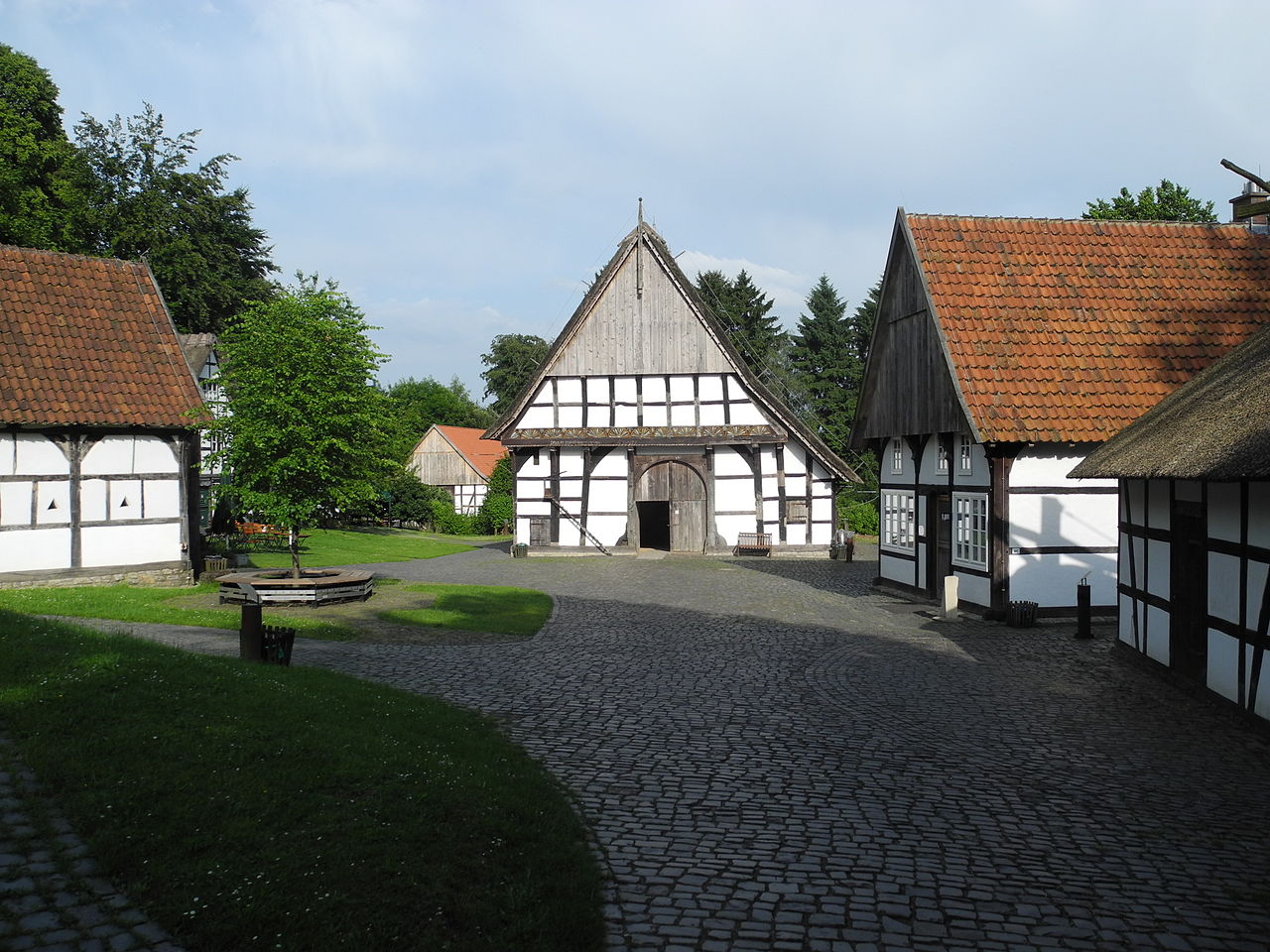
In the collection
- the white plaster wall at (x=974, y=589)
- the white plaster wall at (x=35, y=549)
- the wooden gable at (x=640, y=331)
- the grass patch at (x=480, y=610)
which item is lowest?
the grass patch at (x=480, y=610)

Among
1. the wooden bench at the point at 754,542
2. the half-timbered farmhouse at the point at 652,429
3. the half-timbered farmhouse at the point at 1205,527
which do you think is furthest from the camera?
the half-timbered farmhouse at the point at 652,429

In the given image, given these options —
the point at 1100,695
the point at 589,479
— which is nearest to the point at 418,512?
the point at 589,479

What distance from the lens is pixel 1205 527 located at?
1200cm

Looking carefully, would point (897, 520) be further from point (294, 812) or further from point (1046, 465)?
point (294, 812)

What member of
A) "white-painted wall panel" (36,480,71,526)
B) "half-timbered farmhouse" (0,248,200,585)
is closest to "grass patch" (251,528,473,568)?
"half-timbered farmhouse" (0,248,200,585)

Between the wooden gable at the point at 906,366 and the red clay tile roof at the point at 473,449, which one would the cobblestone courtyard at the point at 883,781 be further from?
the red clay tile roof at the point at 473,449

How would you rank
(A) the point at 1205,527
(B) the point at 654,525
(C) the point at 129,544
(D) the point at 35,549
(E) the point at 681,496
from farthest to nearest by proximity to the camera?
(B) the point at 654,525, (E) the point at 681,496, (C) the point at 129,544, (D) the point at 35,549, (A) the point at 1205,527

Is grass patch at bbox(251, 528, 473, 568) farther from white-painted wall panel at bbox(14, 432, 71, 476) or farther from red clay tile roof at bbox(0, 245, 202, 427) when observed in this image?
white-painted wall panel at bbox(14, 432, 71, 476)

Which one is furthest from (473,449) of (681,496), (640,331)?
(681,496)

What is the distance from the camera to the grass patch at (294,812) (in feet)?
17.4

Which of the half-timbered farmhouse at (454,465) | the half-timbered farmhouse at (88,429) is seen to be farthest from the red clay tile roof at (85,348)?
the half-timbered farmhouse at (454,465)

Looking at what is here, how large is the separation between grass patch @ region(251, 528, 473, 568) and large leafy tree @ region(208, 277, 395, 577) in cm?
858

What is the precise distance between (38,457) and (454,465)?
4612 cm

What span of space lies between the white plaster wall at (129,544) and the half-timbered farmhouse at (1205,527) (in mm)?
19931
